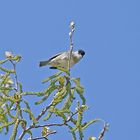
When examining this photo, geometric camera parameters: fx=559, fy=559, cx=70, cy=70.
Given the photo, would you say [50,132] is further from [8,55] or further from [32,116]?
[8,55]

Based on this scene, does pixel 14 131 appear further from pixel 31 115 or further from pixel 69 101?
pixel 69 101

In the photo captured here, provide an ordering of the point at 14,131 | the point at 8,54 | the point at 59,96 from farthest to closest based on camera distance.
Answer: the point at 8,54
the point at 59,96
the point at 14,131

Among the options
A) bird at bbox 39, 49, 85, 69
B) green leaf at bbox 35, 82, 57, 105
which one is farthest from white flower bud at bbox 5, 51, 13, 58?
bird at bbox 39, 49, 85, 69

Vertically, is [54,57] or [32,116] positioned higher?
[54,57]

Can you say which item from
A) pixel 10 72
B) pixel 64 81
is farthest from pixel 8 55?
pixel 64 81

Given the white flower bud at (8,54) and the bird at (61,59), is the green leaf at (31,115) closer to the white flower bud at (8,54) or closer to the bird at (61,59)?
the white flower bud at (8,54)

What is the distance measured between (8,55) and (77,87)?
72cm

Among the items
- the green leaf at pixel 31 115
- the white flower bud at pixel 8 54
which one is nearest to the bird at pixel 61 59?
the white flower bud at pixel 8 54

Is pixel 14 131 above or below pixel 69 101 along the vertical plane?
below

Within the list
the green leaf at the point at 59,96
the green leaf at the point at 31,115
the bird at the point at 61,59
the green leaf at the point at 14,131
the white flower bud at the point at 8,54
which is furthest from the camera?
the bird at the point at 61,59

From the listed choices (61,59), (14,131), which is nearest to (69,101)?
(14,131)

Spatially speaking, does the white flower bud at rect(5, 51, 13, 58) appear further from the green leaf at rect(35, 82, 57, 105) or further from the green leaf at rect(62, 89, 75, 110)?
the green leaf at rect(62, 89, 75, 110)

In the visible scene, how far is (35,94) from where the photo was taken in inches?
170

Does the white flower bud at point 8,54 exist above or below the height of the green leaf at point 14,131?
above
